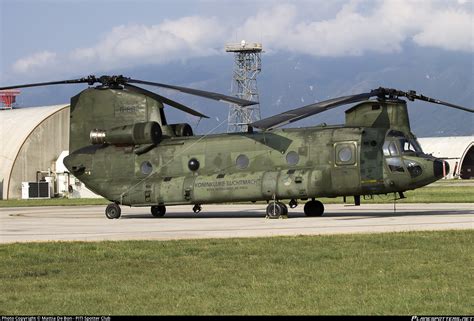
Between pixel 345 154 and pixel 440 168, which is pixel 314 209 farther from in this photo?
pixel 440 168

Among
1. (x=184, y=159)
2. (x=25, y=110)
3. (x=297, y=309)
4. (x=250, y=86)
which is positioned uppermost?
(x=250, y=86)

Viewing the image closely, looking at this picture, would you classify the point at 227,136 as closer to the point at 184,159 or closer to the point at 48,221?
the point at 184,159

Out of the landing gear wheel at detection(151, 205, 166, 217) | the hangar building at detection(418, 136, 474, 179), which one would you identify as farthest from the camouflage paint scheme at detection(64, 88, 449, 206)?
the hangar building at detection(418, 136, 474, 179)

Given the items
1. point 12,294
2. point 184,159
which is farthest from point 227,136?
point 12,294

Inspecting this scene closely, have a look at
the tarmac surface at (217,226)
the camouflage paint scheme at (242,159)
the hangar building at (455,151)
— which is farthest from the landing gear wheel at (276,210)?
the hangar building at (455,151)

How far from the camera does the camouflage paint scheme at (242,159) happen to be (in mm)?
30859

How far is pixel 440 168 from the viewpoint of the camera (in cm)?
3070

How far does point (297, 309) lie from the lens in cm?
1270

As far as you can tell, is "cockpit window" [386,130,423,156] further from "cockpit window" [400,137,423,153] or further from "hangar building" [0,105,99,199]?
"hangar building" [0,105,99,199]

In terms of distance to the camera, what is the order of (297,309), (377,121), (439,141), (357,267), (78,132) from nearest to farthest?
1. (297,309)
2. (357,267)
3. (377,121)
4. (78,132)
5. (439,141)

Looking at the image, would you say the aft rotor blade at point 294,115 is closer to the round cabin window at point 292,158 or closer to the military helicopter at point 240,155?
the military helicopter at point 240,155

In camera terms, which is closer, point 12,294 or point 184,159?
point 12,294

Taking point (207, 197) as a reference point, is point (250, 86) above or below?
above

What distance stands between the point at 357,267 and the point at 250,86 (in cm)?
10625
